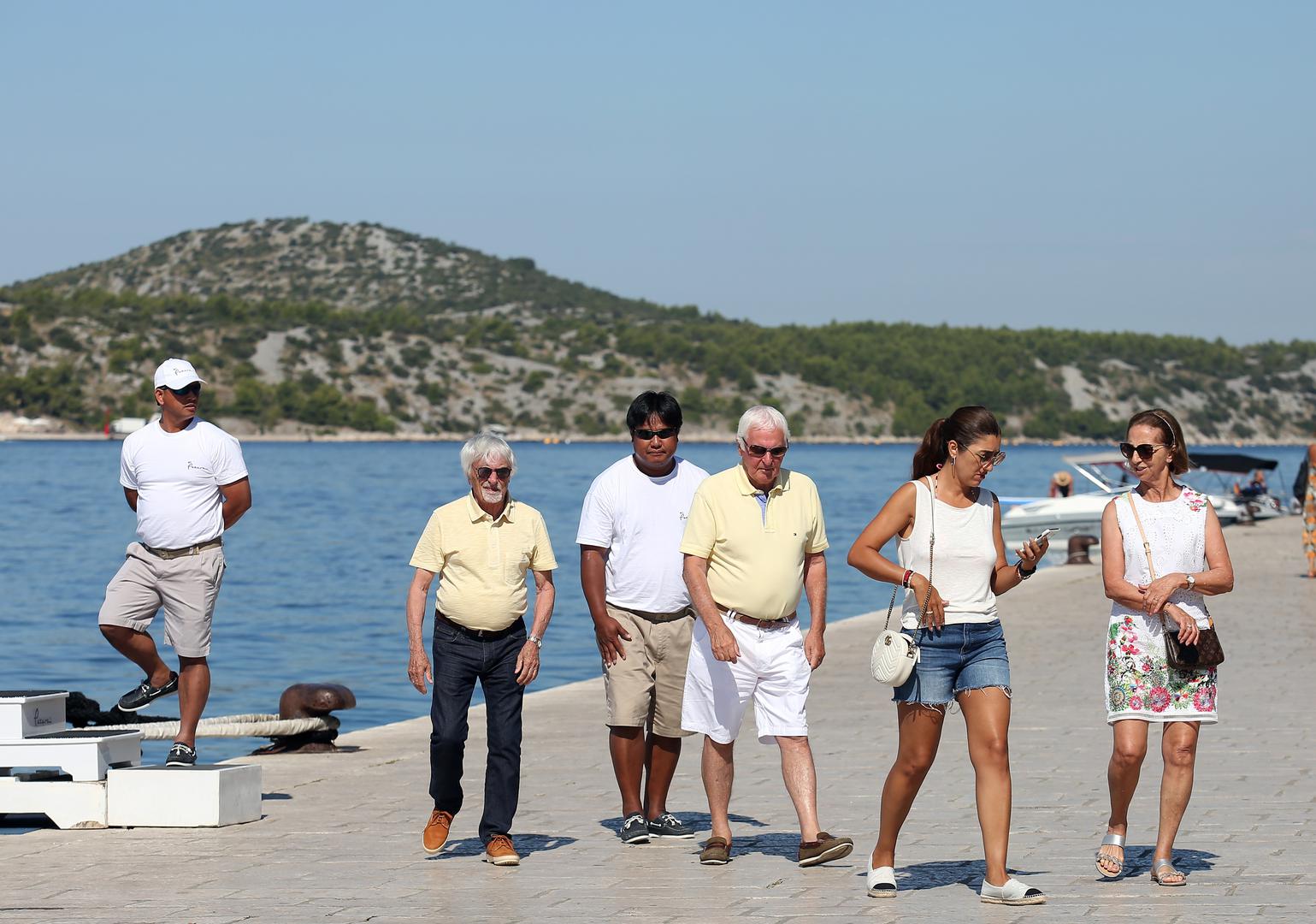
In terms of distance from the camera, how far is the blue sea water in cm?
2291

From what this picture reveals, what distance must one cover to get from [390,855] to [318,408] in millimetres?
167320

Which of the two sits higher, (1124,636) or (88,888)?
(1124,636)

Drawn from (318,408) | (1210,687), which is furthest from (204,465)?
(318,408)

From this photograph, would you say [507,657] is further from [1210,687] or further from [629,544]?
[1210,687]

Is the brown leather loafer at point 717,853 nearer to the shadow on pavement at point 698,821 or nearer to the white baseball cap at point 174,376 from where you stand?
the shadow on pavement at point 698,821

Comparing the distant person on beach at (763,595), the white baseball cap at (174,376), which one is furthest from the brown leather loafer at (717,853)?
the white baseball cap at (174,376)

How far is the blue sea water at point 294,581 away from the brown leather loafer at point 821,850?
8.91 meters

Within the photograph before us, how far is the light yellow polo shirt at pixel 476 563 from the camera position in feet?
25.3

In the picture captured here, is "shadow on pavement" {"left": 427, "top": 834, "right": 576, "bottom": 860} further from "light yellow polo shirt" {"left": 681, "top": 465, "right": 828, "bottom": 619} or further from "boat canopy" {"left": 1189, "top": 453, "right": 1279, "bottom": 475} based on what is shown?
"boat canopy" {"left": 1189, "top": 453, "right": 1279, "bottom": 475}

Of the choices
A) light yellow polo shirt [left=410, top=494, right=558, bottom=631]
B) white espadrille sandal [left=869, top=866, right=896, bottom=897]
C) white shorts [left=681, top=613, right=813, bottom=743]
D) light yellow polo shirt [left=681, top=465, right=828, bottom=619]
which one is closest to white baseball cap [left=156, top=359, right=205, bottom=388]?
light yellow polo shirt [left=410, top=494, right=558, bottom=631]

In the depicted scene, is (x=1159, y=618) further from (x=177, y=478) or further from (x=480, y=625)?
(x=177, y=478)

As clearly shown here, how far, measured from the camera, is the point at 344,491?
8825 centimetres

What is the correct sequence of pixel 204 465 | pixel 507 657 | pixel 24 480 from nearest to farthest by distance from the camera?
pixel 507 657 < pixel 204 465 < pixel 24 480

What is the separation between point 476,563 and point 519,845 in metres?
1.29
